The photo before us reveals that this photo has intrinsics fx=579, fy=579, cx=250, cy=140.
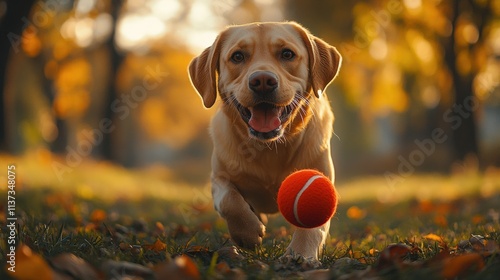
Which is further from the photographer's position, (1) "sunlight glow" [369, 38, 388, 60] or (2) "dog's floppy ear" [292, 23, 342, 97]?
(1) "sunlight glow" [369, 38, 388, 60]

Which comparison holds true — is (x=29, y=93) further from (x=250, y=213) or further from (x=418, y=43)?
(x=250, y=213)

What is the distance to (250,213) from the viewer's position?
3.79 meters

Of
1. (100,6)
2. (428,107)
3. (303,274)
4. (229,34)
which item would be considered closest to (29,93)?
(100,6)

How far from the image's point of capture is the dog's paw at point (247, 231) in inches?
147

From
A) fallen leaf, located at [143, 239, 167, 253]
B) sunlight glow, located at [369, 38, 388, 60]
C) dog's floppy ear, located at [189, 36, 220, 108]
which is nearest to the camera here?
fallen leaf, located at [143, 239, 167, 253]

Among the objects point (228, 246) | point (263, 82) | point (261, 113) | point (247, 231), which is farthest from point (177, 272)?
point (261, 113)

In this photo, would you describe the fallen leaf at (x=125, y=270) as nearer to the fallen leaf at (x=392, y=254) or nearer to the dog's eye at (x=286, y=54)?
the fallen leaf at (x=392, y=254)

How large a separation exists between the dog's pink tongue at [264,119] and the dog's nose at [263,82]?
0.22 meters

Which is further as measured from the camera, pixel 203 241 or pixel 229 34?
pixel 229 34

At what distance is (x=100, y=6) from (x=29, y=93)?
8.68 metres

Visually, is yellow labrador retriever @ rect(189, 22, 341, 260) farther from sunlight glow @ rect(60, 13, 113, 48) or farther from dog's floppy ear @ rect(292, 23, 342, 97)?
sunlight glow @ rect(60, 13, 113, 48)

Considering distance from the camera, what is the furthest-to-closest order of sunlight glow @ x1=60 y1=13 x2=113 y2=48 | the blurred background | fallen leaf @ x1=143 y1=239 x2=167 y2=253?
1. sunlight glow @ x1=60 y1=13 x2=113 y2=48
2. the blurred background
3. fallen leaf @ x1=143 y1=239 x2=167 y2=253

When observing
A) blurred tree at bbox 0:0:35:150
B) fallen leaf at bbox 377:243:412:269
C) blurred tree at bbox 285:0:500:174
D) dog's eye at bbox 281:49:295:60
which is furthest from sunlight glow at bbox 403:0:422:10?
fallen leaf at bbox 377:243:412:269

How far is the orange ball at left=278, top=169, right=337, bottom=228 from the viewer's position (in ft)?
11.1
